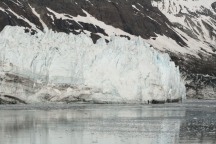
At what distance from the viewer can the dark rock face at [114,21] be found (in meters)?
136

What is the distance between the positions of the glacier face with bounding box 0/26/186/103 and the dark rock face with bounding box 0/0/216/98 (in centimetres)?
6176

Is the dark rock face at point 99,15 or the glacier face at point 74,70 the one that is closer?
the glacier face at point 74,70

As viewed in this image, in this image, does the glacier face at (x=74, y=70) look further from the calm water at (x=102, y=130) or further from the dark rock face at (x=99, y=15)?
the dark rock face at (x=99, y=15)

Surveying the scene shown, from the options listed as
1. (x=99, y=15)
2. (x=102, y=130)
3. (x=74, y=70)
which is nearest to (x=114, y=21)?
(x=99, y=15)

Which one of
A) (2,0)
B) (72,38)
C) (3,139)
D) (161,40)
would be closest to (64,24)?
(2,0)

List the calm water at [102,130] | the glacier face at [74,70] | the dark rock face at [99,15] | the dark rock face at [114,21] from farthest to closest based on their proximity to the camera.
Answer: the dark rock face at [99,15] < the dark rock face at [114,21] < the glacier face at [74,70] < the calm water at [102,130]

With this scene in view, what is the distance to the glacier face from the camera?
53562 mm

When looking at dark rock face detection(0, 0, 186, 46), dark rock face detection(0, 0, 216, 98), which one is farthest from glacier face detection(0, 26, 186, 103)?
dark rock face detection(0, 0, 186, 46)

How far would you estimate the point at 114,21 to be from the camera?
162500mm

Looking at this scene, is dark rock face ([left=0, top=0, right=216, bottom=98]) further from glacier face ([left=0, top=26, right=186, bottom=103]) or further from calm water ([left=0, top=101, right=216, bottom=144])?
calm water ([left=0, top=101, right=216, bottom=144])

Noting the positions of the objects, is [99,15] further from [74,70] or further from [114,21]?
[74,70]

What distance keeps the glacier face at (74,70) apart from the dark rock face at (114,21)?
203 ft

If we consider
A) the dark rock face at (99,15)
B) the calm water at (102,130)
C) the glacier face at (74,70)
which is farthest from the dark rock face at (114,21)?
the calm water at (102,130)

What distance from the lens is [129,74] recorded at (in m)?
56.8
